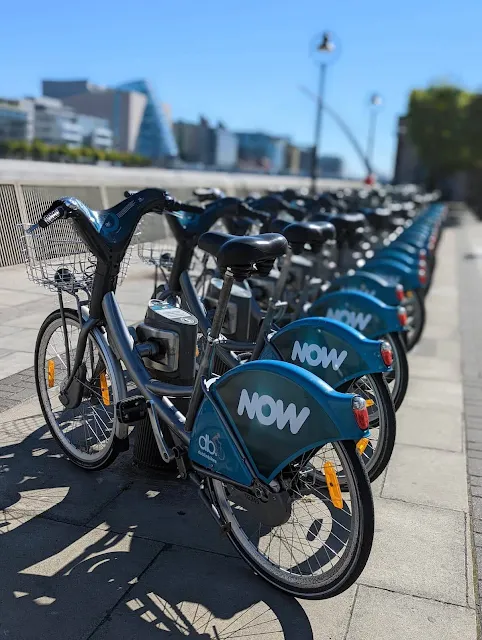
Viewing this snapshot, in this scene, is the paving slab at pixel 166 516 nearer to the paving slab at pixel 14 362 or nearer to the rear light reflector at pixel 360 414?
the rear light reflector at pixel 360 414

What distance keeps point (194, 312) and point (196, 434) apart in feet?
4.15

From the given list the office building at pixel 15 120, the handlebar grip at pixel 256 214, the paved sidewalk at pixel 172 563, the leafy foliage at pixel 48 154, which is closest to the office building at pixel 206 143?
the office building at pixel 15 120

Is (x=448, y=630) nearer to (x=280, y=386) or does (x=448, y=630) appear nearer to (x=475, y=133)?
(x=280, y=386)

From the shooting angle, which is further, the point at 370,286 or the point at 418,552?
the point at 370,286

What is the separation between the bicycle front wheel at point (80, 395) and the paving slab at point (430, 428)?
1908 millimetres

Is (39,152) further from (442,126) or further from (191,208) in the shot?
(191,208)

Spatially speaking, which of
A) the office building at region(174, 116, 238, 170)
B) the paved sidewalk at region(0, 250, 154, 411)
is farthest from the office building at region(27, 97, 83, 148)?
the paved sidewalk at region(0, 250, 154, 411)

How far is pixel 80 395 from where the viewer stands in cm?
349

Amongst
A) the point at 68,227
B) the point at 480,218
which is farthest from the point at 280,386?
the point at 480,218

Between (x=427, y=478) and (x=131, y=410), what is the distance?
174cm

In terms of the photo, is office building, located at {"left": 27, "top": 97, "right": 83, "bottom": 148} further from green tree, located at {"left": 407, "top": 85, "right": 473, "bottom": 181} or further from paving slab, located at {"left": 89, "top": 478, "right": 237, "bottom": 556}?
paving slab, located at {"left": 89, "top": 478, "right": 237, "bottom": 556}

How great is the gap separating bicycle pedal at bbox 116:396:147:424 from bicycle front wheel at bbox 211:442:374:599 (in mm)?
543

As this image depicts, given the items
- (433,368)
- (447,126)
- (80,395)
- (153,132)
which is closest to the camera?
(80,395)

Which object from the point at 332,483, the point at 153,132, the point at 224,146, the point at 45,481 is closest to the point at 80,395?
the point at 45,481
